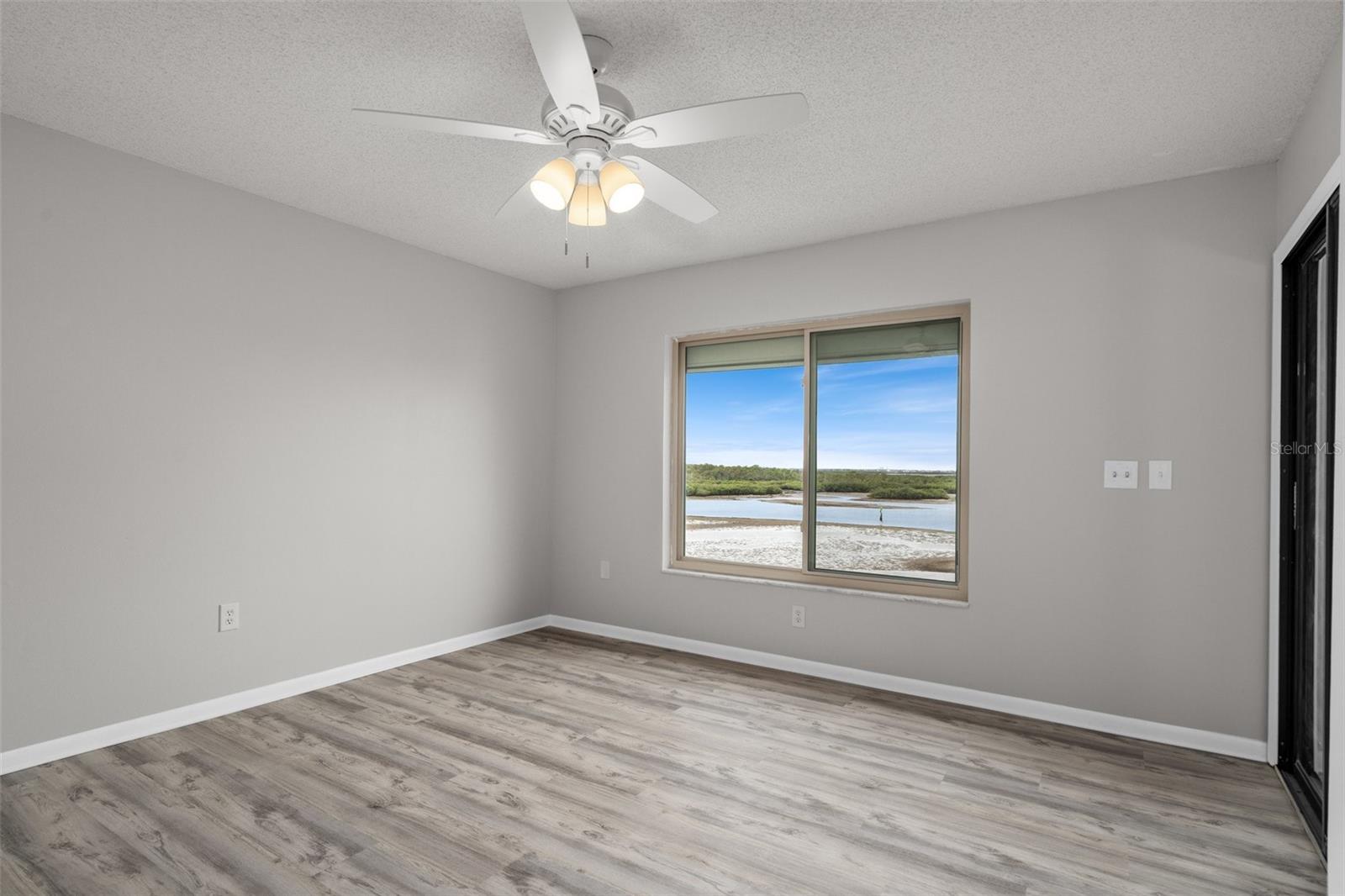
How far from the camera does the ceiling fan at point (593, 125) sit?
173cm

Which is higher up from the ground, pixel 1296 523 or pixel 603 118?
pixel 603 118

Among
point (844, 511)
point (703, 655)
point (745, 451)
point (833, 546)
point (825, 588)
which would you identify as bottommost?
point (703, 655)

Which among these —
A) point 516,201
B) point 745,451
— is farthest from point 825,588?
point 516,201

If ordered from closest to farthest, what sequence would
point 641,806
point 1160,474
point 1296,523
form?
point 641,806 → point 1296,523 → point 1160,474

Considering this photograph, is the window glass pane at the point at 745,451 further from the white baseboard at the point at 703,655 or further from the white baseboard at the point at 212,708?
the white baseboard at the point at 212,708

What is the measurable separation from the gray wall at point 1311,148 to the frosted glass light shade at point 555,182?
2279mm

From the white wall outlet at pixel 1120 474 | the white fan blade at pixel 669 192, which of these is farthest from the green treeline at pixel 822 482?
the white fan blade at pixel 669 192

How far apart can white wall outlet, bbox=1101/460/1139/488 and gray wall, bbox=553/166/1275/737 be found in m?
0.04

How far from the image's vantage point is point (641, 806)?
7.94 ft

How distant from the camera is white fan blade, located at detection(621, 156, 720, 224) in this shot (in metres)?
2.35

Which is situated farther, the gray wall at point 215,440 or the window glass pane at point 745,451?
the window glass pane at point 745,451

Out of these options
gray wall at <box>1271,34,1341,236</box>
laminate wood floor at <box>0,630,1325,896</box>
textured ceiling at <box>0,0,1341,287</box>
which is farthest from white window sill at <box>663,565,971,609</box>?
gray wall at <box>1271,34,1341,236</box>

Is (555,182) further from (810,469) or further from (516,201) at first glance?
(810,469)

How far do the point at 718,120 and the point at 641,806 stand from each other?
2.22m
